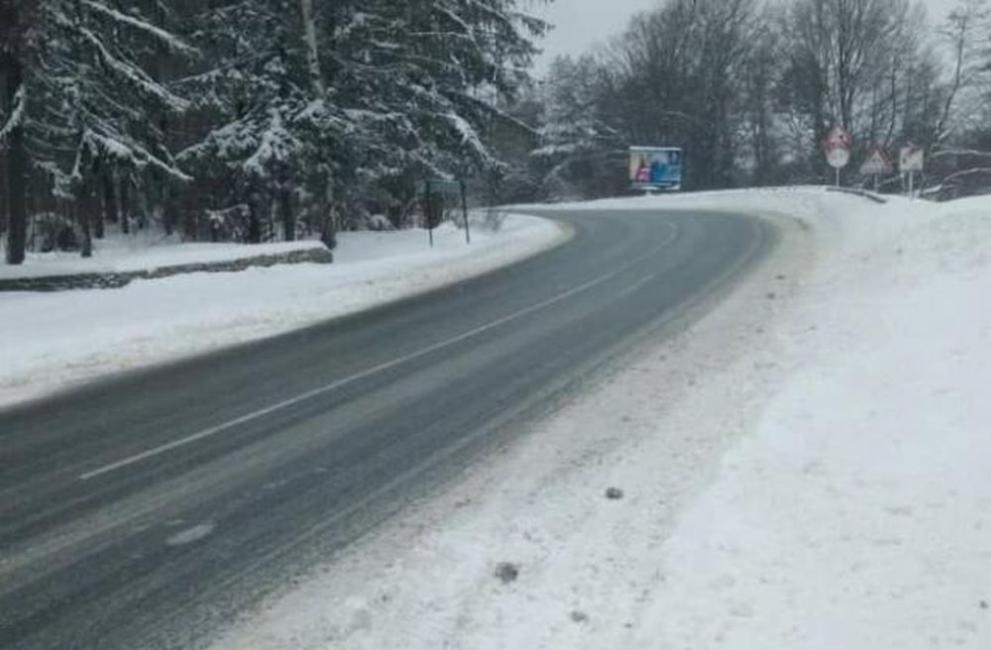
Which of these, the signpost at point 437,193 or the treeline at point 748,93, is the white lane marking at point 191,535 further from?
the treeline at point 748,93

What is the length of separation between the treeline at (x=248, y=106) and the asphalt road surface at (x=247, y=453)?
8639mm

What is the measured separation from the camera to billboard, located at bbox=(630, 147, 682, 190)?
7075 cm

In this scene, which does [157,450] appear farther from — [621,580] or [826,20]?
[826,20]

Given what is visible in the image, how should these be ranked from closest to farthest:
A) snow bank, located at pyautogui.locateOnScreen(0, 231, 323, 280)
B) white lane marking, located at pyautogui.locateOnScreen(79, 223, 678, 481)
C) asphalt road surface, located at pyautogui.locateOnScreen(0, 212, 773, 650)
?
asphalt road surface, located at pyautogui.locateOnScreen(0, 212, 773, 650) → white lane marking, located at pyautogui.locateOnScreen(79, 223, 678, 481) → snow bank, located at pyautogui.locateOnScreen(0, 231, 323, 280)

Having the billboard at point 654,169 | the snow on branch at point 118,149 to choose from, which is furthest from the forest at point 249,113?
the billboard at point 654,169

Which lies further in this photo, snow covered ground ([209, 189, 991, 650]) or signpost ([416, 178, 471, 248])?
signpost ([416, 178, 471, 248])

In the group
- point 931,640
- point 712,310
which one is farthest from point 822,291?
point 931,640

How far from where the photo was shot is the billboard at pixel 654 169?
70.8 m

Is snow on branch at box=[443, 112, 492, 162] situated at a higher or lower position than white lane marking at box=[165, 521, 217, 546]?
higher

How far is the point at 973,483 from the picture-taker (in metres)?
6.02

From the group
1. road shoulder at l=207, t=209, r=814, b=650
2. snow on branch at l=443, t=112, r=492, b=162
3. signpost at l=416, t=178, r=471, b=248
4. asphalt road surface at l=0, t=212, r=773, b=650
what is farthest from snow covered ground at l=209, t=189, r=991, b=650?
snow on branch at l=443, t=112, r=492, b=162

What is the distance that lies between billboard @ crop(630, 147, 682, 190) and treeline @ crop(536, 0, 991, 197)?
843 centimetres

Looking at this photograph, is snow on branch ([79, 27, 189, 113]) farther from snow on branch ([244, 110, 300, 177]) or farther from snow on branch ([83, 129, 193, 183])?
snow on branch ([244, 110, 300, 177])

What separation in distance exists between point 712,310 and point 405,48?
48.5ft
